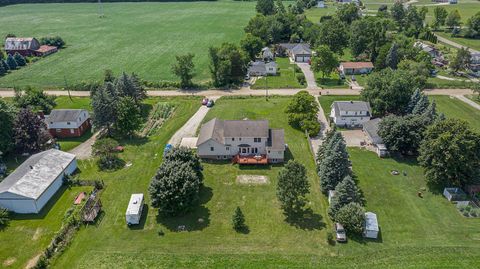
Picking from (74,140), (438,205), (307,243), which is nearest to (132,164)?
(74,140)

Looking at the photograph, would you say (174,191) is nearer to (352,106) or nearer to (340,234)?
(340,234)

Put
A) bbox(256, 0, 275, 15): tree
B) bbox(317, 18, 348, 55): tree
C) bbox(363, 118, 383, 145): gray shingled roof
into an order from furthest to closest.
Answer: bbox(256, 0, 275, 15): tree, bbox(317, 18, 348, 55): tree, bbox(363, 118, 383, 145): gray shingled roof

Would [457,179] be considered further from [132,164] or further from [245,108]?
[132,164]

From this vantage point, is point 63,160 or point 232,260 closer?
point 232,260

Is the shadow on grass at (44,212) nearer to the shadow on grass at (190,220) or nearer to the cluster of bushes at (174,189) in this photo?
the cluster of bushes at (174,189)

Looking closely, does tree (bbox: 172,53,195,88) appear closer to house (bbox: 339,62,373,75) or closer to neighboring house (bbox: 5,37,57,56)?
house (bbox: 339,62,373,75)

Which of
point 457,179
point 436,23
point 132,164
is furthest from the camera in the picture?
point 436,23

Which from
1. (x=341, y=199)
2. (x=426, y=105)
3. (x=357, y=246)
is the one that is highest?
(x=426, y=105)

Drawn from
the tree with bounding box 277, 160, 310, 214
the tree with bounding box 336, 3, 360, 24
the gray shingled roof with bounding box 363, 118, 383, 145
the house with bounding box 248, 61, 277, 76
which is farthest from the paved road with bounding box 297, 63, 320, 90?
the tree with bounding box 277, 160, 310, 214
